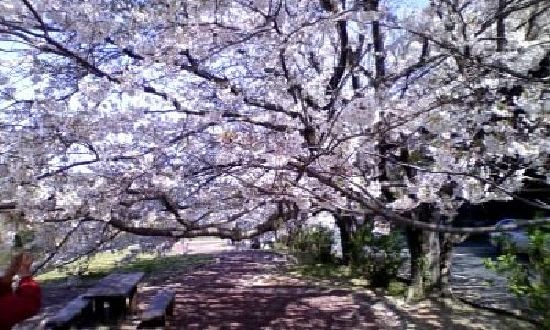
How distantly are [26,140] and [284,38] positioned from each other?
197cm

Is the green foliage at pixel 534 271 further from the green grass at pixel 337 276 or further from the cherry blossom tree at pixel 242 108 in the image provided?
the green grass at pixel 337 276

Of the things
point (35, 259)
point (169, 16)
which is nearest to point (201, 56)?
point (169, 16)

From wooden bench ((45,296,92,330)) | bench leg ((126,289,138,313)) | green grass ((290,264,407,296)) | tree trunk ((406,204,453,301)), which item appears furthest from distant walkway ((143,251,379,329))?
wooden bench ((45,296,92,330))

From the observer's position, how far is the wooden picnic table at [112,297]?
7332 mm

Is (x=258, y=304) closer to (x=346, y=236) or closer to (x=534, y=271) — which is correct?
(x=346, y=236)

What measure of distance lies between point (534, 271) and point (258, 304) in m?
4.16

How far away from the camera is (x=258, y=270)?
43.3 feet

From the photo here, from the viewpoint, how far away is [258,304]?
857 centimetres

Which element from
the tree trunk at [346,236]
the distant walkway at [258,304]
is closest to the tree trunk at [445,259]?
the distant walkway at [258,304]

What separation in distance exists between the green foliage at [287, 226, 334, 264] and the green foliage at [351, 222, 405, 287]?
97.7 inches

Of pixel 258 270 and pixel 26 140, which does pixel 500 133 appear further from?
pixel 258 270

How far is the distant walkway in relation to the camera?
7.17 meters

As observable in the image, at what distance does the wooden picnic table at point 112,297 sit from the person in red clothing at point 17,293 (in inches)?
112

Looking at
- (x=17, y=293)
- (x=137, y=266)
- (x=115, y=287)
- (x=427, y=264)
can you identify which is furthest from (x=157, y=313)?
(x=137, y=266)
